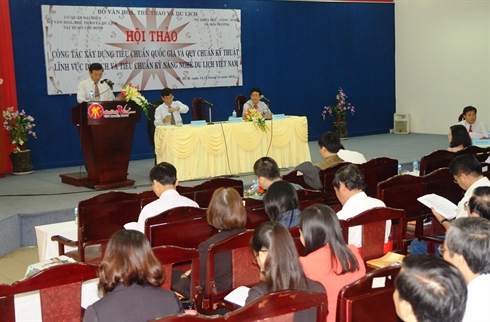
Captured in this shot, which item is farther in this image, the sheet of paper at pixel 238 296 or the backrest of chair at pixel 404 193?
the backrest of chair at pixel 404 193

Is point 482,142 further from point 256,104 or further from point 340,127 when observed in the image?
point 340,127

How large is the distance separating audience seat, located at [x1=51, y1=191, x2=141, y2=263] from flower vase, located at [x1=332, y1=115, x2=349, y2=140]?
8.87 meters

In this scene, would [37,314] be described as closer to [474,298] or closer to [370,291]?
[370,291]

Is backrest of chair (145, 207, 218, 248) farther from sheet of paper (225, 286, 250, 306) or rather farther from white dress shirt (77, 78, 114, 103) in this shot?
white dress shirt (77, 78, 114, 103)

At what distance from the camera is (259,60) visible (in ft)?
39.6

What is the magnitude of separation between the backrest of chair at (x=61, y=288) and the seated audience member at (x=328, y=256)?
90 centimetres

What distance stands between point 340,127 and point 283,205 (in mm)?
9512

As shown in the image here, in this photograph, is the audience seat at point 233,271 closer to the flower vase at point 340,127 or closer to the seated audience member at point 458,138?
the seated audience member at point 458,138

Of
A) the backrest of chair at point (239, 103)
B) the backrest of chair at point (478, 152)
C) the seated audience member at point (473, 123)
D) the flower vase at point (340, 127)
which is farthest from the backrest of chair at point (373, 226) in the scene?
the flower vase at point (340, 127)

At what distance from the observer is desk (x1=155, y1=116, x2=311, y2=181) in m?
8.04

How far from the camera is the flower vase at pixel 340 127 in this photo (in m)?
12.9

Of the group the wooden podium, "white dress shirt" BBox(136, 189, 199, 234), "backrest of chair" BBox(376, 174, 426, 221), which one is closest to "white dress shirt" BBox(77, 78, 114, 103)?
the wooden podium

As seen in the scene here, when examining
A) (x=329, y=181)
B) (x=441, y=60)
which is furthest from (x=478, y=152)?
(x=441, y=60)

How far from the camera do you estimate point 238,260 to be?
124 inches
